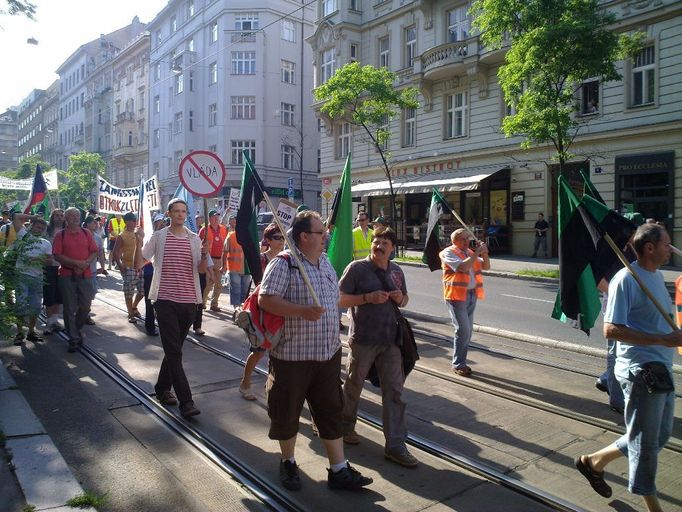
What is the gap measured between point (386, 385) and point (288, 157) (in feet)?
138

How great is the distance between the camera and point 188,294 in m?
5.60

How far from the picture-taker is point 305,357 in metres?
3.77

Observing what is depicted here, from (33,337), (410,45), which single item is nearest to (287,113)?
(410,45)

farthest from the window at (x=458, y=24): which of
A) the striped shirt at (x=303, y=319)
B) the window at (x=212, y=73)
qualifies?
the striped shirt at (x=303, y=319)

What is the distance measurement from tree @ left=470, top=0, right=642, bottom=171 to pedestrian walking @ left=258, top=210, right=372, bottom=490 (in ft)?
47.5

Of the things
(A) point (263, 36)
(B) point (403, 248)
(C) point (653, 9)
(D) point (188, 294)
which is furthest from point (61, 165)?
(D) point (188, 294)

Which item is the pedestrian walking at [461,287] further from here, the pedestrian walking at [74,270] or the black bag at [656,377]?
the pedestrian walking at [74,270]

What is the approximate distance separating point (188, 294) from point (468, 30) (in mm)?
25114

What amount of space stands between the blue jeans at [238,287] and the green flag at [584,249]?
6272 millimetres

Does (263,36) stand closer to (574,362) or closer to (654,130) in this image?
(654,130)

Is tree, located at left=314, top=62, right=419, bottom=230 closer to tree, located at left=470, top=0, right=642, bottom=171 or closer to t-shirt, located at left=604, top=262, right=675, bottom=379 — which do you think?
tree, located at left=470, top=0, right=642, bottom=171

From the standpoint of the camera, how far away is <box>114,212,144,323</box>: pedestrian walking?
9.87 meters

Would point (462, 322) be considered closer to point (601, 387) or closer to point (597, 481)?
point (601, 387)

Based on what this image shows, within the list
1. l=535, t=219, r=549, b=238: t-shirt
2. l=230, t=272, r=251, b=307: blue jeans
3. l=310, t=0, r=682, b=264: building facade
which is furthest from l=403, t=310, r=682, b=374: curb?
l=535, t=219, r=549, b=238: t-shirt
